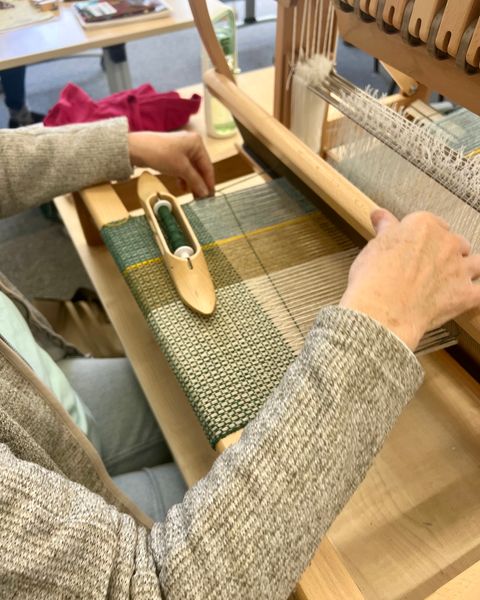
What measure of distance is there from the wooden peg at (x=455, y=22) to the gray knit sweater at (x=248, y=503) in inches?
11.3

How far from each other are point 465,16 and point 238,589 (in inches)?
21.9

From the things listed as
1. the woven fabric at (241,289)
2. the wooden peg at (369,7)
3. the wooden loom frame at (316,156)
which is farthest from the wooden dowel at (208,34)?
the wooden peg at (369,7)

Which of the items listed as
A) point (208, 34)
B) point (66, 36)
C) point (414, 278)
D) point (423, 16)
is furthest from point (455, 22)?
point (66, 36)

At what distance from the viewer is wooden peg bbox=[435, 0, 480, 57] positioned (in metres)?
0.49

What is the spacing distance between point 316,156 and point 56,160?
420mm

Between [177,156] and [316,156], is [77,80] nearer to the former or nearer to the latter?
[177,156]

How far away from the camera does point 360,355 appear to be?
0.47 m

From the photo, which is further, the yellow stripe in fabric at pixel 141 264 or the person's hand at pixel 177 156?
the person's hand at pixel 177 156

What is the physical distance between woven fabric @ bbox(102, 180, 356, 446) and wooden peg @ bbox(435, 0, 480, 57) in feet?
1.09

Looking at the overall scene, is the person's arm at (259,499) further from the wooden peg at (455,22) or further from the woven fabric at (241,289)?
the wooden peg at (455,22)

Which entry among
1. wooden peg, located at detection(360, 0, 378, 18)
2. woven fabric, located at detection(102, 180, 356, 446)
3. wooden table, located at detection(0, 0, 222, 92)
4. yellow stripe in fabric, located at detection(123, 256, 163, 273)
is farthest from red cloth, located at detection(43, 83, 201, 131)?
wooden peg, located at detection(360, 0, 378, 18)

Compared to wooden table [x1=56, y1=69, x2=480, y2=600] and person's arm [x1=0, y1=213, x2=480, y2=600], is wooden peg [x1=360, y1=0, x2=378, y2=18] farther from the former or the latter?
wooden table [x1=56, y1=69, x2=480, y2=600]

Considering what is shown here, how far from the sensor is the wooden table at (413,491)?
0.64 m

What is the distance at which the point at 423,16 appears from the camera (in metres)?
0.53
